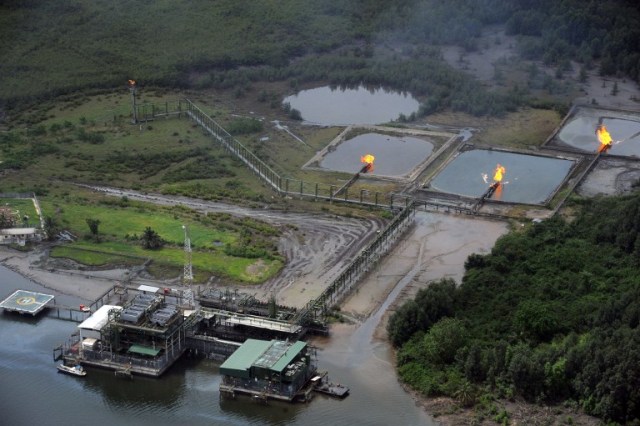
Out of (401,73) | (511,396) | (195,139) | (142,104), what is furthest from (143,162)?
(511,396)

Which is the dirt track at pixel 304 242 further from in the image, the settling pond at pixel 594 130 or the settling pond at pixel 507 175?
the settling pond at pixel 594 130

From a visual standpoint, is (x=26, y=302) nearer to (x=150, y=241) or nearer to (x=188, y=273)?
(x=188, y=273)

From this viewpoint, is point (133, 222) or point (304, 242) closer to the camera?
point (304, 242)

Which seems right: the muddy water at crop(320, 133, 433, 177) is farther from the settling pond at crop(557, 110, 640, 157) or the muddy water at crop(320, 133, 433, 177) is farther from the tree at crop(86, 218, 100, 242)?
the tree at crop(86, 218, 100, 242)

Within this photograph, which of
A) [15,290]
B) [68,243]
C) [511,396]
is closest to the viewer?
[511,396]

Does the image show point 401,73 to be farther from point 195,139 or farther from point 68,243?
point 68,243

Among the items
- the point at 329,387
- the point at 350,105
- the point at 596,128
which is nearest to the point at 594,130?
the point at 596,128

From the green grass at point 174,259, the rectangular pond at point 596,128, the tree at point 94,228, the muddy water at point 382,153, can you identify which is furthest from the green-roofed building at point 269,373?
the rectangular pond at point 596,128
